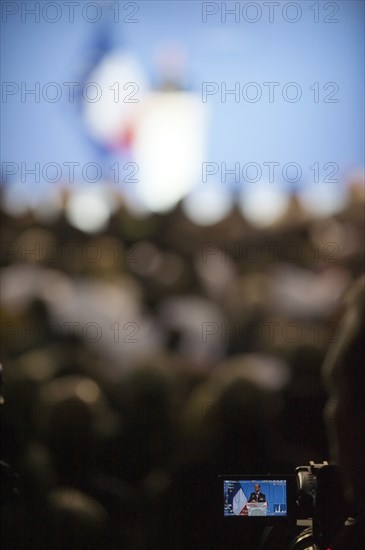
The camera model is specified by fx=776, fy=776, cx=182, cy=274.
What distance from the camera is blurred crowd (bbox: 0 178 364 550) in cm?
272

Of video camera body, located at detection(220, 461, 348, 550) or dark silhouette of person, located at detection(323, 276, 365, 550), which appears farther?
dark silhouette of person, located at detection(323, 276, 365, 550)

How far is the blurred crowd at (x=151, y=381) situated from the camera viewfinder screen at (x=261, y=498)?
0.54 ft

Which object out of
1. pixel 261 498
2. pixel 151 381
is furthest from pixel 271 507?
pixel 151 381

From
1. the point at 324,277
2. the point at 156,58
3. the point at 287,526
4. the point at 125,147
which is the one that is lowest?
the point at 287,526

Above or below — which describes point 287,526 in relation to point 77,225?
below

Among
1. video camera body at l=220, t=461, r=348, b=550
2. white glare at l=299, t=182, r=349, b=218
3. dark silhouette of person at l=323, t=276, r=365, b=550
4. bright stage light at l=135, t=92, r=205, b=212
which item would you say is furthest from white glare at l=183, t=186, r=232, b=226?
video camera body at l=220, t=461, r=348, b=550

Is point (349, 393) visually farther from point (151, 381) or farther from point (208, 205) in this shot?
point (208, 205)

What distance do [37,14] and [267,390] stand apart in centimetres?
158

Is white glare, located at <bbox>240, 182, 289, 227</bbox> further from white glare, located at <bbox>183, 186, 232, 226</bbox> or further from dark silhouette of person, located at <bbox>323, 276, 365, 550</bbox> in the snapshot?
dark silhouette of person, located at <bbox>323, 276, 365, 550</bbox>

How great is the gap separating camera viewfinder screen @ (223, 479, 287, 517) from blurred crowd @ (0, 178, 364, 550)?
0.17m

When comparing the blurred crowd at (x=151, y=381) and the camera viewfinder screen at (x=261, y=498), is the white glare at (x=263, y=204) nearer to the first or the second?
the blurred crowd at (x=151, y=381)

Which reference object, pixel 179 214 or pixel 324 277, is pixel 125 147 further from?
pixel 324 277

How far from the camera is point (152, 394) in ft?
9.01

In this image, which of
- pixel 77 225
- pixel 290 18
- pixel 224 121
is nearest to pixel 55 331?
pixel 77 225
